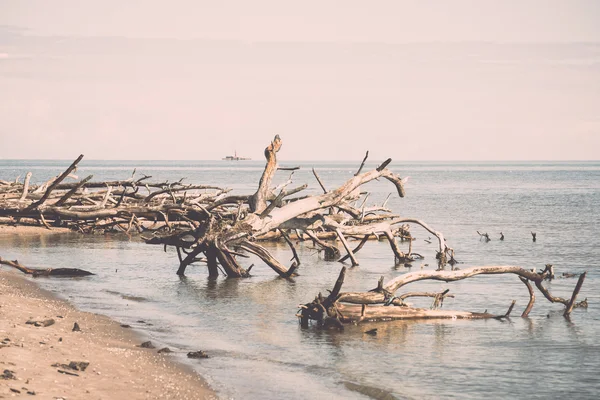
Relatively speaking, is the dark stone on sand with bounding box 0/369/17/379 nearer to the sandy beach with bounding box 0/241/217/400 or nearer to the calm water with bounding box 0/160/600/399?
the sandy beach with bounding box 0/241/217/400

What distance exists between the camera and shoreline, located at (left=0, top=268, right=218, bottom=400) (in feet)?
27.8

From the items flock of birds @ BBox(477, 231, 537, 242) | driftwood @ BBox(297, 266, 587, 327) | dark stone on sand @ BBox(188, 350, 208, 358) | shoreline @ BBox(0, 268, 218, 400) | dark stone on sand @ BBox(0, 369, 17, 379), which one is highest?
flock of birds @ BBox(477, 231, 537, 242)

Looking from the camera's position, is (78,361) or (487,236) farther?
(487,236)

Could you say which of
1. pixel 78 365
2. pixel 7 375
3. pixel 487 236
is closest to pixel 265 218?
pixel 78 365

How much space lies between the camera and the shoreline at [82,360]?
8477 millimetres

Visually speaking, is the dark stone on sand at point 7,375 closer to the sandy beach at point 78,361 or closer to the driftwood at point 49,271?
the sandy beach at point 78,361

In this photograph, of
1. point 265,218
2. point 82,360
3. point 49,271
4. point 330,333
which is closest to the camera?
point 82,360

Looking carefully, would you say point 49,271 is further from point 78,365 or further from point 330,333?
point 78,365

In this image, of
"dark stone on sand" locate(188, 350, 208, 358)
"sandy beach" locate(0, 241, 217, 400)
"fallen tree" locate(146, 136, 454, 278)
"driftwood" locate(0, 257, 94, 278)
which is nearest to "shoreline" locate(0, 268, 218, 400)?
"sandy beach" locate(0, 241, 217, 400)

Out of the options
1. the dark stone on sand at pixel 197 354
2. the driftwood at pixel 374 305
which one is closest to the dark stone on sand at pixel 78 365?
the dark stone on sand at pixel 197 354

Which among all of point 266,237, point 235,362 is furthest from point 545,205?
point 235,362

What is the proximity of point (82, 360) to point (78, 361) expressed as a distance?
173 mm

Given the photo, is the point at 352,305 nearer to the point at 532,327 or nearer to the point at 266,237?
the point at 532,327

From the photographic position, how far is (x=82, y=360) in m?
9.86
